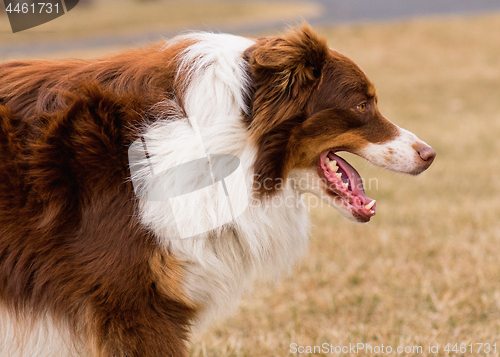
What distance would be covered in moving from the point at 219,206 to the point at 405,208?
14.6 feet

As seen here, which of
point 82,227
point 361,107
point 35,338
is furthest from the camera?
point 361,107

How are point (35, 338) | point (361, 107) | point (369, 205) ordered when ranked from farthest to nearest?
point (369, 205) < point (361, 107) < point (35, 338)

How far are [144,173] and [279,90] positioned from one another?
2.40 feet

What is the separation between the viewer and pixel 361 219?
279 centimetres

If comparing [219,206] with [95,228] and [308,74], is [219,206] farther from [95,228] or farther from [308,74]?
[308,74]

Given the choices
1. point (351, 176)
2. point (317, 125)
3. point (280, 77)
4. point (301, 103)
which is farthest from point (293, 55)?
point (351, 176)

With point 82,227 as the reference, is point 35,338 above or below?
below

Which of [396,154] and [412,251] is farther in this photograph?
[412,251]

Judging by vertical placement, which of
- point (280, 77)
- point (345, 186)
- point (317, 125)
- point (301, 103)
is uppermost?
point (280, 77)

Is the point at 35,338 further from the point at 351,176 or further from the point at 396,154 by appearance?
the point at 396,154

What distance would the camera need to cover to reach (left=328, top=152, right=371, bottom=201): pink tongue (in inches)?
108

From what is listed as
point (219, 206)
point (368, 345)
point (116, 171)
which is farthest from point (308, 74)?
point (368, 345)

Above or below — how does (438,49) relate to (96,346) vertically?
below

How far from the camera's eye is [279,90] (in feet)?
7.96
